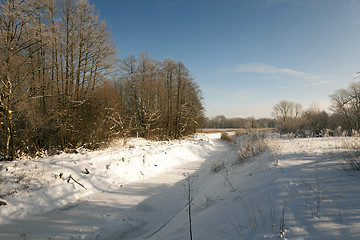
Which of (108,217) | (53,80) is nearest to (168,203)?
(108,217)

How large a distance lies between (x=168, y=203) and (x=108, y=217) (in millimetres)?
1705

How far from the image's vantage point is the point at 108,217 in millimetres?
3877

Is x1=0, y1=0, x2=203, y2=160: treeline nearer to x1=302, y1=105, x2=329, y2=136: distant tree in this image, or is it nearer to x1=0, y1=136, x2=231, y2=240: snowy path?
x1=0, y1=136, x2=231, y2=240: snowy path

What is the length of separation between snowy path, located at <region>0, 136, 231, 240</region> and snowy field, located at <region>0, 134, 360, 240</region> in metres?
0.02

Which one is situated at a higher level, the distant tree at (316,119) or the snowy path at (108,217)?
the distant tree at (316,119)

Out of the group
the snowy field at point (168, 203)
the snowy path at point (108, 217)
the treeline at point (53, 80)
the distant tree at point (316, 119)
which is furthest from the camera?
the distant tree at point (316, 119)

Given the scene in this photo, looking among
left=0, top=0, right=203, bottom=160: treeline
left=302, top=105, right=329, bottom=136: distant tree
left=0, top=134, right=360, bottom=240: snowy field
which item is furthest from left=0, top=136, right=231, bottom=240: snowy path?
left=302, top=105, right=329, bottom=136: distant tree

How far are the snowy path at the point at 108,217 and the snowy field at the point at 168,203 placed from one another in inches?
0.8

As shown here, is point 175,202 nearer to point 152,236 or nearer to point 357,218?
point 152,236

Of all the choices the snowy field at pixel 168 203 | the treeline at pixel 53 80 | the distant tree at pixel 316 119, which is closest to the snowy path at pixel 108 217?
the snowy field at pixel 168 203

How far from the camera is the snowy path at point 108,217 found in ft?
10.8

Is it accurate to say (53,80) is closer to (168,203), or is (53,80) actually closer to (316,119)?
(168,203)

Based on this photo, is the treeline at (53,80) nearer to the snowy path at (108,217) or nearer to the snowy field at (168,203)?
the snowy field at (168,203)

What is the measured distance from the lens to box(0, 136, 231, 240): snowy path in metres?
3.29
